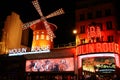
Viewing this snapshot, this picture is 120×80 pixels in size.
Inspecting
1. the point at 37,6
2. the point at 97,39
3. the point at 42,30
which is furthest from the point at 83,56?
the point at 37,6

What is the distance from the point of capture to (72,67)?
24016mm

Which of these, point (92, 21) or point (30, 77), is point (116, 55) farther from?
point (30, 77)

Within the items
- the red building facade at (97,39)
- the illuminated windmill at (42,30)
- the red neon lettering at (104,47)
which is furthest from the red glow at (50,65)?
the illuminated windmill at (42,30)

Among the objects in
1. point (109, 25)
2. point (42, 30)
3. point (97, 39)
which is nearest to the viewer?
point (97, 39)

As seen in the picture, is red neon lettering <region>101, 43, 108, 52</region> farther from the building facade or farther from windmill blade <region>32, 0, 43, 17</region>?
windmill blade <region>32, 0, 43, 17</region>

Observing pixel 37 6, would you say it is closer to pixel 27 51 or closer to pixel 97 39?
pixel 27 51

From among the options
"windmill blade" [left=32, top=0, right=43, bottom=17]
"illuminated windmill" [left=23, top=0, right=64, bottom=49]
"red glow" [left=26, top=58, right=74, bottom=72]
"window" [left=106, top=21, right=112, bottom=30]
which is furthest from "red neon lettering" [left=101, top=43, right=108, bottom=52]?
"windmill blade" [left=32, top=0, right=43, bottom=17]

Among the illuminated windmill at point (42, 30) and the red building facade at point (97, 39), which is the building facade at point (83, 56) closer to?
the red building facade at point (97, 39)

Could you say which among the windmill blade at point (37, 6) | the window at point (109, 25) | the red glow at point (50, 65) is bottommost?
the red glow at point (50, 65)

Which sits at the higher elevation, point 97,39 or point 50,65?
point 97,39

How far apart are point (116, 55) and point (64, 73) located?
6359 millimetres

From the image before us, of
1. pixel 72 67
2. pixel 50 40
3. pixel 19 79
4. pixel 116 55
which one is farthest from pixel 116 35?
pixel 19 79

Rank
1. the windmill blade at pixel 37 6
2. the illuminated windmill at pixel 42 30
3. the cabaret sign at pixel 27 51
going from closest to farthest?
the cabaret sign at pixel 27 51 → the illuminated windmill at pixel 42 30 → the windmill blade at pixel 37 6

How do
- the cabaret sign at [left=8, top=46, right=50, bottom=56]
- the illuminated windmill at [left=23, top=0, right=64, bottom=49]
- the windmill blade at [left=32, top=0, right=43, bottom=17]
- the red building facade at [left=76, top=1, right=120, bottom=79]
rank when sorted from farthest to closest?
1. the windmill blade at [left=32, top=0, right=43, bottom=17]
2. the illuminated windmill at [left=23, top=0, right=64, bottom=49]
3. the cabaret sign at [left=8, top=46, right=50, bottom=56]
4. the red building facade at [left=76, top=1, right=120, bottom=79]
